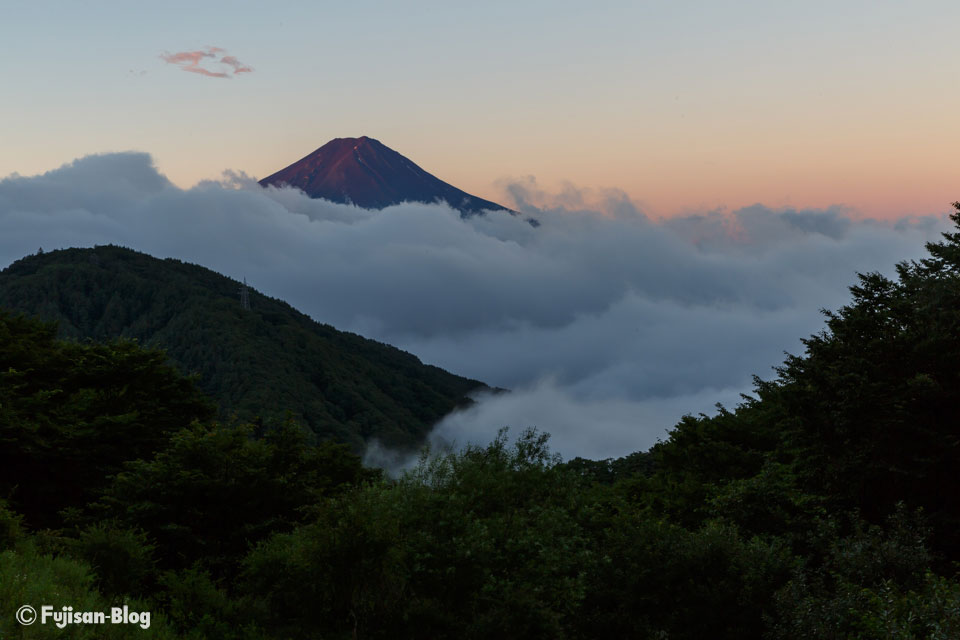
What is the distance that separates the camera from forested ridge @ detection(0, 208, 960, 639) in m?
18.5

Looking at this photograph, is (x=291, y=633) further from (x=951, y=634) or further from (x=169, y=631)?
(x=951, y=634)

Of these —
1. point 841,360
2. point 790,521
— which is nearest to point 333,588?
point 790,521

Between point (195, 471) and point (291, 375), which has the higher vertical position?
point (291, 375)

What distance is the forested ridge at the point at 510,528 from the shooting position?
18531 mm

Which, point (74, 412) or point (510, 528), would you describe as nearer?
point (510, 528)

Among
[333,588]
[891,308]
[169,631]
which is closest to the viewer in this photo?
[169,631]

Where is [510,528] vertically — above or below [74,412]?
below

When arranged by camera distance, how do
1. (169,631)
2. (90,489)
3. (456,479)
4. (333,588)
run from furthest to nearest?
1. (90,489)
2. (456,479)
3. (333,588)
4. (169,631)

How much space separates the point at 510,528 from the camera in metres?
22.0

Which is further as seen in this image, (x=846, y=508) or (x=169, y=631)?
(x=846, y=508)

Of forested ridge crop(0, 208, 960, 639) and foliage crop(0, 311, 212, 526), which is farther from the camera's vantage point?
→ foliage crop(0, 311, 212, 526)

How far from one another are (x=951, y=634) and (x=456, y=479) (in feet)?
48.4

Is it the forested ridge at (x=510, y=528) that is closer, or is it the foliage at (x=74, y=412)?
the forested ridge at (x=510, y=528)

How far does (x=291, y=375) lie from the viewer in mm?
180125
